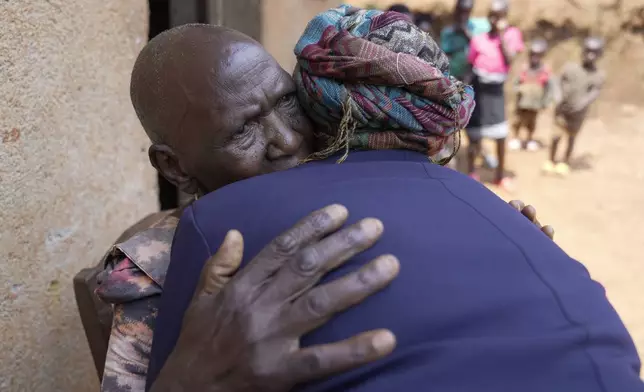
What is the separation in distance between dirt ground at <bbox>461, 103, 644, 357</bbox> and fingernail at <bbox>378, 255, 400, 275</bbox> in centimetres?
419

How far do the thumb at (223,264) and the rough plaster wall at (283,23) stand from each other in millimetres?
3905

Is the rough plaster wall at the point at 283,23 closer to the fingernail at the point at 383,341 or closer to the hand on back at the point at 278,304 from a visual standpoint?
the hand on back at the point at 278,304

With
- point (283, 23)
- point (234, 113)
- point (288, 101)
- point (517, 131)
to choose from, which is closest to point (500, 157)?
point (517, 131)

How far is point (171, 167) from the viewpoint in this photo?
5.93 feet

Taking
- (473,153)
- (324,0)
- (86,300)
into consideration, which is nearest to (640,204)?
(473,153)

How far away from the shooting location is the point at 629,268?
6.03 meters

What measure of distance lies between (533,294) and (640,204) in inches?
297

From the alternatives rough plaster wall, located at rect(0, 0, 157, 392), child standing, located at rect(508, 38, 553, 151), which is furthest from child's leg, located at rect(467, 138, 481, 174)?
rough plaster wall, located at rect(0, 0, 157, 392)

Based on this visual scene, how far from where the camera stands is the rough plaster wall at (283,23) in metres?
4.91

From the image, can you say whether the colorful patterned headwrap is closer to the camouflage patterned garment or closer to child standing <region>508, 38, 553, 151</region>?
the camouflage patterned garment

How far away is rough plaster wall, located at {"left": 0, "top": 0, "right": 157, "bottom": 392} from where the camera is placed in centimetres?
220

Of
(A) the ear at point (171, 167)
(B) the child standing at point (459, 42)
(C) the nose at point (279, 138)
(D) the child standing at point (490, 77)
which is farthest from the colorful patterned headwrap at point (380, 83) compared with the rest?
(D) the child standing at point (490, 77)

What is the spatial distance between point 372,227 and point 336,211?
0.23 ft

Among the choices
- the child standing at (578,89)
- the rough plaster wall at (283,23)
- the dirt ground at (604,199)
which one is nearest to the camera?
the rough plaster wall at (283,23)
